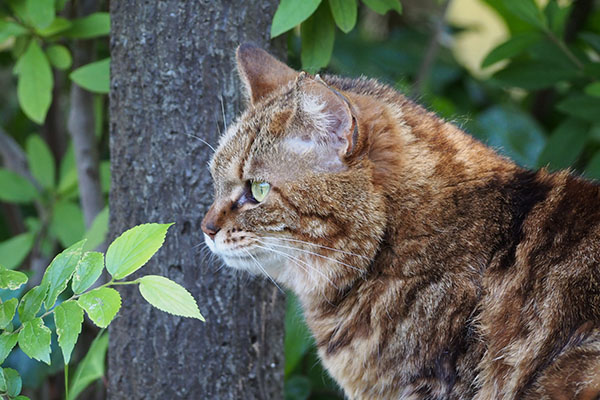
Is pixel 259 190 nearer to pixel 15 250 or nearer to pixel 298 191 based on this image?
pixel 298 191

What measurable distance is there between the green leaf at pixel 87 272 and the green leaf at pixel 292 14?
2.46ft

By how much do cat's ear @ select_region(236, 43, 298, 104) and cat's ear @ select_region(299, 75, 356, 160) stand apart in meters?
0.27

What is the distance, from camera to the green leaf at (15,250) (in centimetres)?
234

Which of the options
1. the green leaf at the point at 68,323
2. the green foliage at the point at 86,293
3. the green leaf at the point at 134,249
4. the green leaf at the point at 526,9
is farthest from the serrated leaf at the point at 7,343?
the green leaf at the point at 526,9

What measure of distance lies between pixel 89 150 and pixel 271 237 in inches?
44.8

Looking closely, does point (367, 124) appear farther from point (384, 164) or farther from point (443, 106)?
point (443, 106)

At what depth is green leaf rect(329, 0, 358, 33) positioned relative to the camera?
5.91ft

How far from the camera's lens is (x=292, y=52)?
7.64 ft

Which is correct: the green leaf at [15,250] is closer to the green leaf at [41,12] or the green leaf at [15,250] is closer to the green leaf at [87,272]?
the green leaf at [41,12]

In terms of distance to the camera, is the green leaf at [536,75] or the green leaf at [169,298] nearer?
the green leaf at [169,298]

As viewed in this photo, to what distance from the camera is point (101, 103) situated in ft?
8.80

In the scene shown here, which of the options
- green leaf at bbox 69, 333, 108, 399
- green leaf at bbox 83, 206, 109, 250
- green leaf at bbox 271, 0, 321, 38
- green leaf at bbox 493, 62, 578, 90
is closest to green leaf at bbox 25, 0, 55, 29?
green leaf at bbox 83, 206, 109, 250

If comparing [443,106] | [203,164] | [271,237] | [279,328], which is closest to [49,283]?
[271,237]

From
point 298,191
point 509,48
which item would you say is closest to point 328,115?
point 298,191
